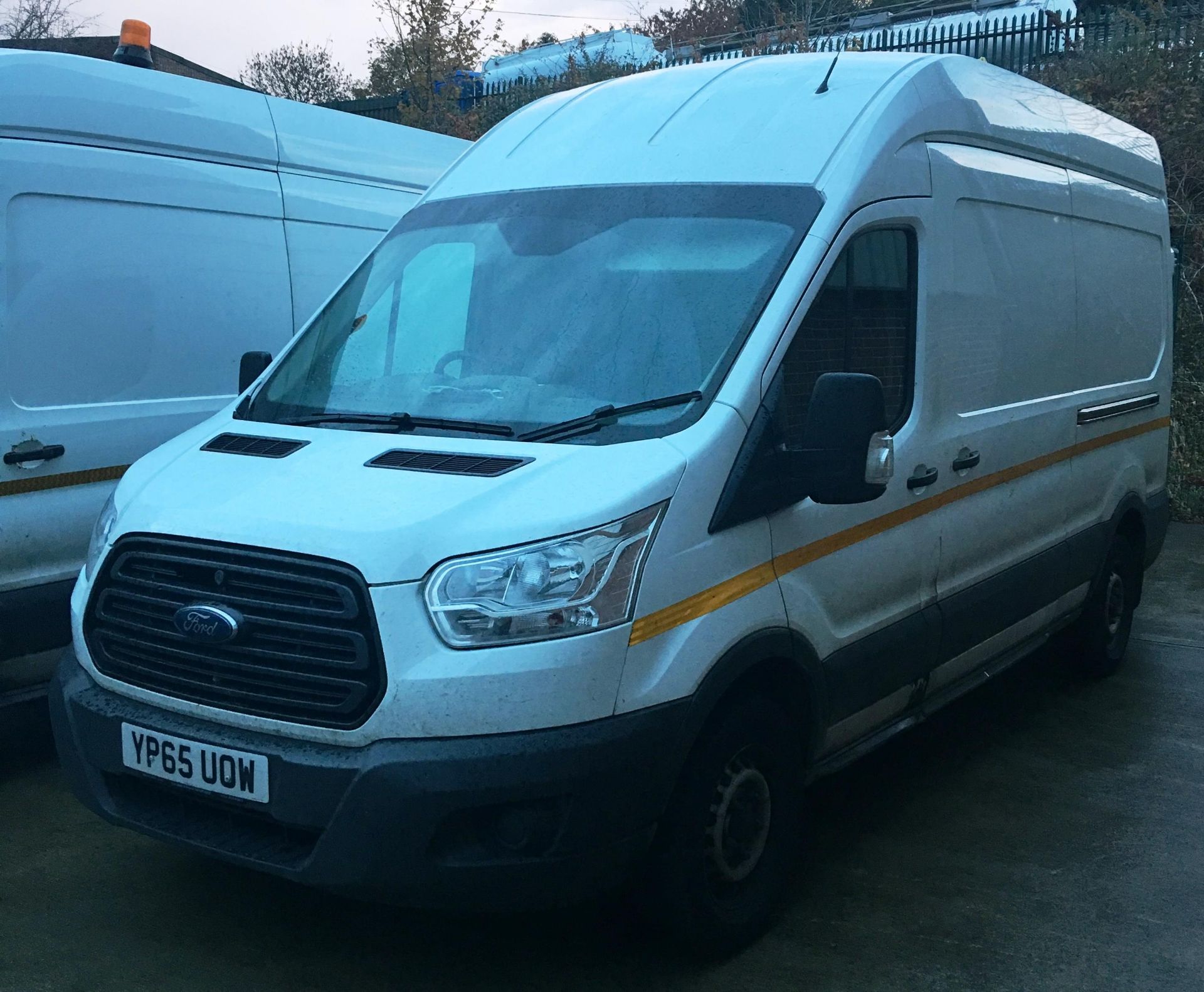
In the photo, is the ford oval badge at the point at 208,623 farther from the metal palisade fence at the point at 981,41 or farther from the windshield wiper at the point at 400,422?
the metal palisade fence at the point at 981,41

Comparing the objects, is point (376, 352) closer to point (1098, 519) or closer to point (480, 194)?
point (480, 194)

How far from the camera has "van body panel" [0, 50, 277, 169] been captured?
473 centimetres

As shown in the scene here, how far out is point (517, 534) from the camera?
2.98 meters

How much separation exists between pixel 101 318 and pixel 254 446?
1.61 meters

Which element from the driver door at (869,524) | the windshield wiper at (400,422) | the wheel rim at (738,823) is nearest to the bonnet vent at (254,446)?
the windshield wiper at (400,422)

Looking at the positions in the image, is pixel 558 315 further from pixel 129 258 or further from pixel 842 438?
pixel 129 258

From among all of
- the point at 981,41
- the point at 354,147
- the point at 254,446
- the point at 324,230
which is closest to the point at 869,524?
the point at 254,446

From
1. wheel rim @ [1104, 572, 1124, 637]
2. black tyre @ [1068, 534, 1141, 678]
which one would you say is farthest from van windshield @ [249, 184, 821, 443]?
wheel rim @ [1104, 572, 1124, 637]

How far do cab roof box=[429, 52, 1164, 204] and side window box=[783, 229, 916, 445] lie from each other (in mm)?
203

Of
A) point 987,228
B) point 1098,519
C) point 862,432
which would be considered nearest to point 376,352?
point 862,432

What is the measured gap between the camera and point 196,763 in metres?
3.16

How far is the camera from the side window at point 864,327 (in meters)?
3.65

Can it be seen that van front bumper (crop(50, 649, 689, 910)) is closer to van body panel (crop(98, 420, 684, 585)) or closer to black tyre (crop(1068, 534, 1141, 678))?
van body panel (crop(98, 420, 684, 585))

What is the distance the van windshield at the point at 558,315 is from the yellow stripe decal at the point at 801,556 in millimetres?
445
